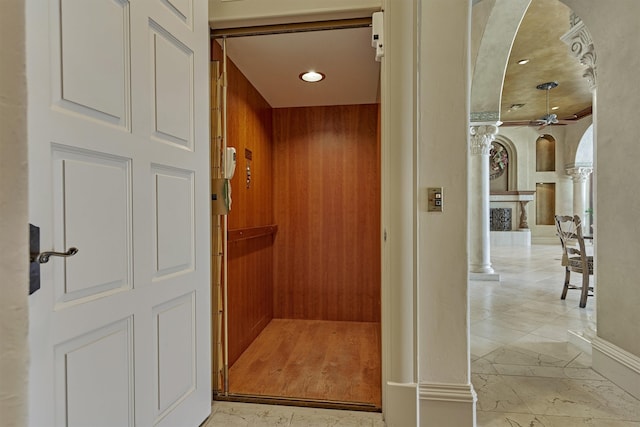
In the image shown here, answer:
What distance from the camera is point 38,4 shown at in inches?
33.2

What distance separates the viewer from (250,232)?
274cm

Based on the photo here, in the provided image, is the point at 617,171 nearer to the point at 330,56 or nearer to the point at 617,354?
the point at 617,354

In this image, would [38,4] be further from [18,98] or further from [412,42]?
[412,42]

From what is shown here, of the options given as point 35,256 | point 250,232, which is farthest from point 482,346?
point 35,256

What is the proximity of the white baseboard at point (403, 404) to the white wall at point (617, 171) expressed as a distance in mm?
1422

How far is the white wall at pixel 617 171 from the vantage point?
1.99 meters

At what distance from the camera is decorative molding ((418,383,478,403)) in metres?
1.56

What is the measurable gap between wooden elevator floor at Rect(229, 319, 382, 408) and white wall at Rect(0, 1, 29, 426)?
1.72 metres

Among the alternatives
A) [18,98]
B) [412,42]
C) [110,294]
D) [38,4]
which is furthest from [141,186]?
[412,42]

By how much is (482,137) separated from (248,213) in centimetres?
460

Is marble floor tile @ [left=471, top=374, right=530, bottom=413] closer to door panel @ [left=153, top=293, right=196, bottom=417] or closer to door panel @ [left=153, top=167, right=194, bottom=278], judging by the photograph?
door panel @ [left=153, top=293, right=196, bottom=417]

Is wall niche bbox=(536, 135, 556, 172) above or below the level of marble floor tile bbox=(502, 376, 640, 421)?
above

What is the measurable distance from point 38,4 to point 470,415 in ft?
6.94

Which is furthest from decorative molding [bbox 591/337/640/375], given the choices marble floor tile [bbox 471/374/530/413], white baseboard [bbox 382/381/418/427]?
white baseboard [bbox 382/381/418/427]
